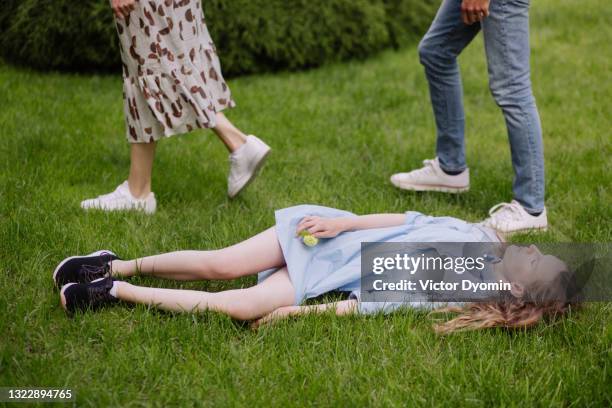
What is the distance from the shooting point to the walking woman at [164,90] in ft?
10.5

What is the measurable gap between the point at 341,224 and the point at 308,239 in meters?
0.16

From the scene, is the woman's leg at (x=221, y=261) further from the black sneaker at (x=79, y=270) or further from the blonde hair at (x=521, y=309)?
the blonde hair at (x=521, y=309)

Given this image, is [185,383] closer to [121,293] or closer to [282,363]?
[282,363]

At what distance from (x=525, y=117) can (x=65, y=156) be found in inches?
93.8

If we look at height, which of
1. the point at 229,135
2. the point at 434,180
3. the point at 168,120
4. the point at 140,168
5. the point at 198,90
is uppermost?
the point at 198,90

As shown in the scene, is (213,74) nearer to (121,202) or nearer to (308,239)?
(121,202)

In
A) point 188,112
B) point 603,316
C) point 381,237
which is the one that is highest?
point 188,112

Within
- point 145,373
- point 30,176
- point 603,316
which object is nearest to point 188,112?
point 30,176

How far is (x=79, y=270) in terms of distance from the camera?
2.62m

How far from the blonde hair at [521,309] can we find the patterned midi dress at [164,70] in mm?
1528

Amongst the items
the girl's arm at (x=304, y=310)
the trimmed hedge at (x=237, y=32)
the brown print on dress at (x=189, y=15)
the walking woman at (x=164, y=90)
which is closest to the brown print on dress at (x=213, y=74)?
the walking woman at (x=164, y=90)

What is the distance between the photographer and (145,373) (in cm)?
216

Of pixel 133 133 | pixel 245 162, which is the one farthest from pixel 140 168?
pixel 245 162

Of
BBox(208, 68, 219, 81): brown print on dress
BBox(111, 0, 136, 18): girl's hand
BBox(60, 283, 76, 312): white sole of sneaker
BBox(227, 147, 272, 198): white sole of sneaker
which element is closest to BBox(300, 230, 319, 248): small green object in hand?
BBox(60, 283, 76, 312): white sole of sneaker
